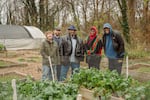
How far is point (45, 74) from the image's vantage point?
5.59 meters

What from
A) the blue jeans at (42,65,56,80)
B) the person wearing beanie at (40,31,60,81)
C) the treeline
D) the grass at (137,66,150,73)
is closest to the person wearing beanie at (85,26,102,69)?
the person wearing beanie at (40,31,60,81)

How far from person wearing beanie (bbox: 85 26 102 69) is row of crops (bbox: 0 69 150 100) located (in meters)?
0.89

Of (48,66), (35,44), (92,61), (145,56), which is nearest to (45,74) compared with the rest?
(48,66)

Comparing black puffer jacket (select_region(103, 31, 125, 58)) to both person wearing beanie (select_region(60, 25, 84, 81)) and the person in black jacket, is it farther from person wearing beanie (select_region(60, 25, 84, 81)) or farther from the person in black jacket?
person wearing beanie (select_region(60, 25, 84, 81))

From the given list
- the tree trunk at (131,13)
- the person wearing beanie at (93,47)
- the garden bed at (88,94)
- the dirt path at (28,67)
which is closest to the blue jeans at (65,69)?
the person wearing beanie at (93,47)

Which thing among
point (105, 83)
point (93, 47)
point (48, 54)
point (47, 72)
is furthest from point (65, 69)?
point (105, 83)

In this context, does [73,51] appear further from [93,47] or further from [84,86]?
[84,86]

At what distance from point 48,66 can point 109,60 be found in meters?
1.33

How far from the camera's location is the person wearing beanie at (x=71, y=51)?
5539 millimetres

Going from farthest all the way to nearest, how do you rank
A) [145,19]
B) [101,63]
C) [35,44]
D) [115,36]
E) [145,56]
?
[35,44] < [145,19] < [145,56] < [101,63] < [115,36]

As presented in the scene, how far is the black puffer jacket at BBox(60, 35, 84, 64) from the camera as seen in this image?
218 inches

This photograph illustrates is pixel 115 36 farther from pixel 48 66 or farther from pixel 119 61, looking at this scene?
pixel 48 66

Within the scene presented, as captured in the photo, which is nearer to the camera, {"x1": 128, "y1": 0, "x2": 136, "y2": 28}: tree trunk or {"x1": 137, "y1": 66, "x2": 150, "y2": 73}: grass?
{"x1": 137, "y1": 66, "x2": 150, "y2": 73}: grass

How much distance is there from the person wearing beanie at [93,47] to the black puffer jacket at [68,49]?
0.15 metres
